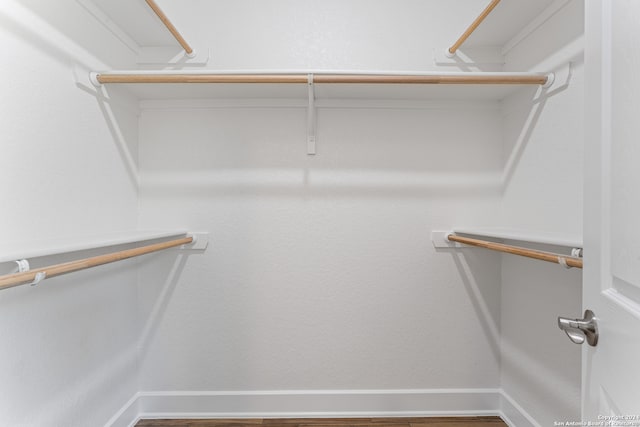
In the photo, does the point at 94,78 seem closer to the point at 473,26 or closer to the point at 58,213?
the point at 58,213

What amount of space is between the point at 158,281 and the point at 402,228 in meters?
1.26

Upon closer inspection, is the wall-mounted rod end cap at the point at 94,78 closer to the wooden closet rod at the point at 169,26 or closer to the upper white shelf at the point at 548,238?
the wooden closet rod at the point at 169,26

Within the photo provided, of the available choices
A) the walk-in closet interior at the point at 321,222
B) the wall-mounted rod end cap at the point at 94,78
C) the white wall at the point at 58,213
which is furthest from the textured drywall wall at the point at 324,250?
the wall-mounted rod end cap at the point at 94,78

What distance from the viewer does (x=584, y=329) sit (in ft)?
1.83

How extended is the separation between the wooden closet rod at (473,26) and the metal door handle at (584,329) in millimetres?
1110

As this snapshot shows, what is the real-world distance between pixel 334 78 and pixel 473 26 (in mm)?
620

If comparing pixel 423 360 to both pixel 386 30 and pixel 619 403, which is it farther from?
pixel 386 30

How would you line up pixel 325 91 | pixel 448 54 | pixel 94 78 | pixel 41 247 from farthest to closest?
pixel 448 54
pixel 325 91
pixel 94 78
pixel 41 247

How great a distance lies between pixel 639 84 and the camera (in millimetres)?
447

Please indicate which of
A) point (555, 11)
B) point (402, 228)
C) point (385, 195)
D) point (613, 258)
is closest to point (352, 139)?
point (385, 195)

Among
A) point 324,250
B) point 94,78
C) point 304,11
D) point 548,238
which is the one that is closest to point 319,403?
point 324,250

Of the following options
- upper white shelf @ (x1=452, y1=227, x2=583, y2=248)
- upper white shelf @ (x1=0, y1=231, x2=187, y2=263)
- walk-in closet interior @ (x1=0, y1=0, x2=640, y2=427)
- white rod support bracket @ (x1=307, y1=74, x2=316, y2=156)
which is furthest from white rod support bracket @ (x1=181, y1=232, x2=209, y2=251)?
upper white shelf @ (x1=452, y1=227, x2=583, y2=248)

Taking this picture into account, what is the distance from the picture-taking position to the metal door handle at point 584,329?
1.78 feet

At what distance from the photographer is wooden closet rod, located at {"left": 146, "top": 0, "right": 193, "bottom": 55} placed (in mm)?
1148
